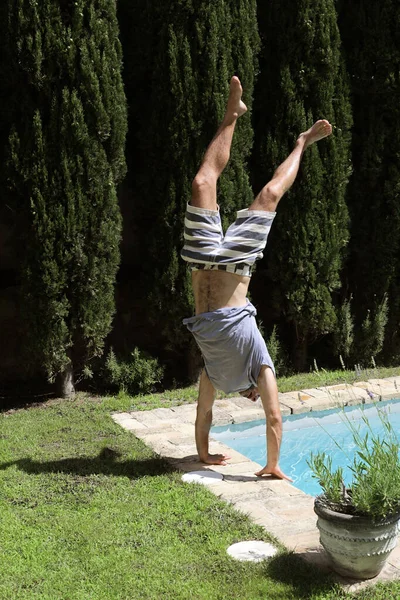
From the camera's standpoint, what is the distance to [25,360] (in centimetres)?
621

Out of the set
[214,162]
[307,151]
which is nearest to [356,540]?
[214,162]

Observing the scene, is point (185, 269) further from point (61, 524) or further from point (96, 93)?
point (61, 524)

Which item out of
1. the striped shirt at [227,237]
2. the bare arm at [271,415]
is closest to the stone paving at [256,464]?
the bare arm at [271,415]

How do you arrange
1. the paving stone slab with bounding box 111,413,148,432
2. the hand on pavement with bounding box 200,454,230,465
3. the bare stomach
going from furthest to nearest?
the paving stone slab with bounding box 111,413,148,432 < the hand on pavement with bounding box 200,454,230,465 < the bare stomach

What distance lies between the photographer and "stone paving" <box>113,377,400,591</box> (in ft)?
11.1

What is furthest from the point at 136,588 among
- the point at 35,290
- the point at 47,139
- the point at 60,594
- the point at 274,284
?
the point at 274,284

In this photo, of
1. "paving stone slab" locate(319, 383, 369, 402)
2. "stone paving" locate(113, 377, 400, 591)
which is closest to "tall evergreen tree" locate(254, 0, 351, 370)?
"paving stone slab" locate(319, 383, 369, 402)

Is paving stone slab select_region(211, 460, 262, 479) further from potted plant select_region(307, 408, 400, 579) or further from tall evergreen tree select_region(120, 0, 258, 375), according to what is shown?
tall evergreen tree select_region(120, 0, 258, 375)

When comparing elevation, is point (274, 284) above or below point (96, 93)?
below

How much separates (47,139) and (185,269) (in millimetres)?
1712

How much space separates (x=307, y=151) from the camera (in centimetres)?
699

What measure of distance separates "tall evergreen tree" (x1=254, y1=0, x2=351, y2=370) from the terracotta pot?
4.32m

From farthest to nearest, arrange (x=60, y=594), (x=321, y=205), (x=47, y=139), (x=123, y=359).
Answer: (x=321, y=205), (x=123, y=359), (x=47, y=139), (x=60, y=594)

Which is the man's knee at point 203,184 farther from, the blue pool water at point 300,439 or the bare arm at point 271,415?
the blue pool water at point 300,439
